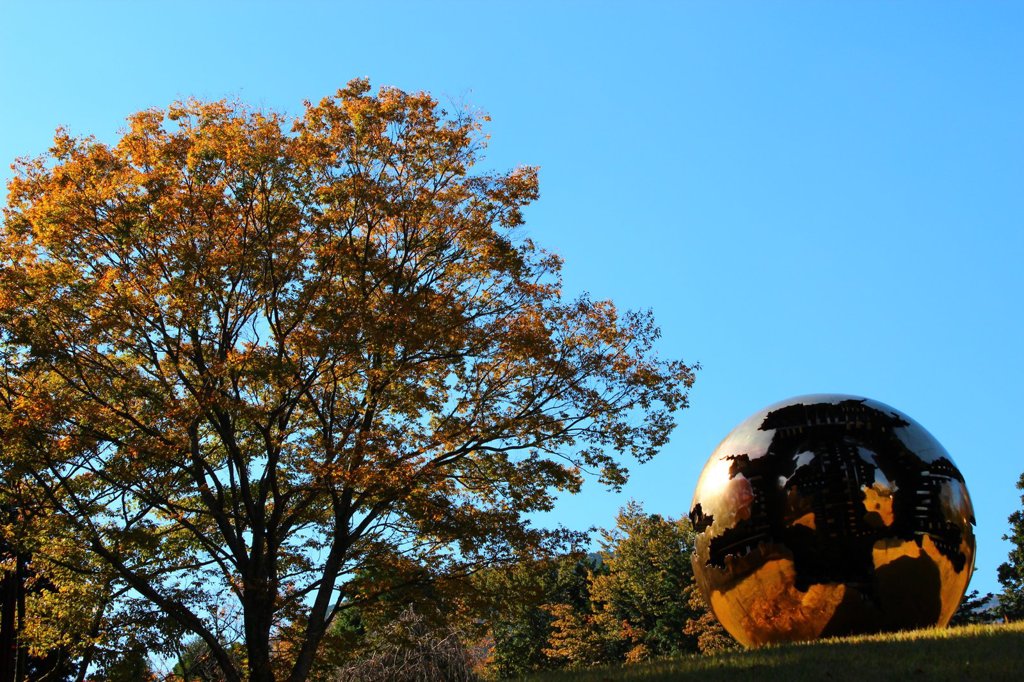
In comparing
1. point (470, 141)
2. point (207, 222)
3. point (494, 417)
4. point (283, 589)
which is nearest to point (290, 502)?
point (283, 589)

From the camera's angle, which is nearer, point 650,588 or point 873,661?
point 873,661

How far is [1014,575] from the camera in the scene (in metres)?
36.2

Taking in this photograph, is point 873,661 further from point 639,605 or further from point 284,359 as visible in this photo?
point 639,605

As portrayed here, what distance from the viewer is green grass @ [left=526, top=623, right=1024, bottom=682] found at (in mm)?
11250

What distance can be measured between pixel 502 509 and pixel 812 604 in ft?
20.9

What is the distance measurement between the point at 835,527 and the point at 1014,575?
2709 cm

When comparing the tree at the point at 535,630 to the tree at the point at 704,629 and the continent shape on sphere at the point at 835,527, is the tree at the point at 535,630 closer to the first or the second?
the tree at the point at 704,629

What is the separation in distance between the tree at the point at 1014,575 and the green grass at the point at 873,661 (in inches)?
902

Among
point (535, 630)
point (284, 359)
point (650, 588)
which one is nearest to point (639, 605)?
point (650, 588)

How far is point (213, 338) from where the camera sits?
57.8 ft

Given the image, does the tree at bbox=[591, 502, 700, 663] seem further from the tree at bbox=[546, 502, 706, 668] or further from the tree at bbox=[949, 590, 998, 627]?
the tree at bbox=[949, 590, 998, 627]

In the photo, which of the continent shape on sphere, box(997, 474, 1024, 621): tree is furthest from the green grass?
box(997, 474, 1024, 621): tree

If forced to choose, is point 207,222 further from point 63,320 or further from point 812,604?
point 812,604

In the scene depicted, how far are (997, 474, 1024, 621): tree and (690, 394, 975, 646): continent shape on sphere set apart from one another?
75.2ft
